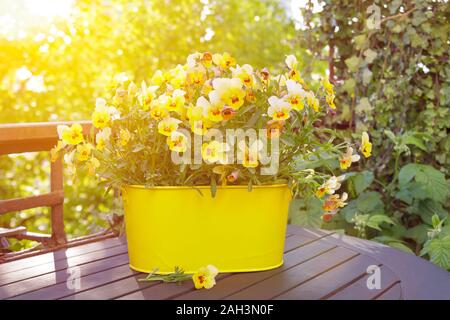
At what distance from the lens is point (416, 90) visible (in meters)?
2.57

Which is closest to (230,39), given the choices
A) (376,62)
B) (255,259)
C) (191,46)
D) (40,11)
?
(191,46)

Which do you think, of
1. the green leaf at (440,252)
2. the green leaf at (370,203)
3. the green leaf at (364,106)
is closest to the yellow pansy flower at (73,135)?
the green leaf at (440,252)

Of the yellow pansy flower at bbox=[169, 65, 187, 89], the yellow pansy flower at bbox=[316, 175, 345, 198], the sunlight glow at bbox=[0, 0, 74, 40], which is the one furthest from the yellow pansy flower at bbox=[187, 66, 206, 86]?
the sunlight glow at bbox=[0, 0, 74, 40]

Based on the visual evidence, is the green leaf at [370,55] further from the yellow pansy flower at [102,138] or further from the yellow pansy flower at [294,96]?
the yellow pansy flower at [102,138]

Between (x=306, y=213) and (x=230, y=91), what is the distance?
1343 millimetres

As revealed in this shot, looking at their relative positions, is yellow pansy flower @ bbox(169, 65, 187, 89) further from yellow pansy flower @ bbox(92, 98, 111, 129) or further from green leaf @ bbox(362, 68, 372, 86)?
green leaf @ bbox(362, 68, 372, 86)

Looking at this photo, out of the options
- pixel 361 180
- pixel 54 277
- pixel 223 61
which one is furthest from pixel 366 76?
pixel 54 277

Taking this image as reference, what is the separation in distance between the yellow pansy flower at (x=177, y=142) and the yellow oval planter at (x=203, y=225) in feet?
0.31

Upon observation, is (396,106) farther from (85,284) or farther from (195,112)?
(85,284)

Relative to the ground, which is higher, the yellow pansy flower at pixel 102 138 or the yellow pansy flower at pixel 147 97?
the yellow pansy flower at pixel 147 97

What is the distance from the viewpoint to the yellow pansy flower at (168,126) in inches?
49.0

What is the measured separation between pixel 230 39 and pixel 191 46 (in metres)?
0.40

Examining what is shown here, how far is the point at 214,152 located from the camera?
1.22 m

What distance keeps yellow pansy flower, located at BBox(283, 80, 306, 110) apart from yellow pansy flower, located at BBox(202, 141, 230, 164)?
6.3 inches
